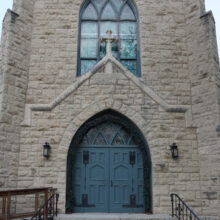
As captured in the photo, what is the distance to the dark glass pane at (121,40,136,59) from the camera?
981 centimetres

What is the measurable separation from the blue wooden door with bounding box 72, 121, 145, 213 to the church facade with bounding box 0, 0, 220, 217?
3cm

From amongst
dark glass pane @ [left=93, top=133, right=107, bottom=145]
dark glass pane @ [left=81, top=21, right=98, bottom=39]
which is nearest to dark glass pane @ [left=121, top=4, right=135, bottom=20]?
dark glass pane @ [left=81, top=21, right=98, bottom=39]

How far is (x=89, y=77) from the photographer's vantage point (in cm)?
905

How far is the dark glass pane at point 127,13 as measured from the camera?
10.2 metres

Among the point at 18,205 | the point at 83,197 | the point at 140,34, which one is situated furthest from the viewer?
the point at 140,34

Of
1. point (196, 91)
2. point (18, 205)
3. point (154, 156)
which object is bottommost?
point (18, 205)

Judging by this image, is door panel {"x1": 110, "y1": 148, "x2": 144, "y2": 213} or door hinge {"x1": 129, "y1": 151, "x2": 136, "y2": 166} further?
door hinge {"x1": 129, "y1": 151, "x2": 136, "y2": 166}

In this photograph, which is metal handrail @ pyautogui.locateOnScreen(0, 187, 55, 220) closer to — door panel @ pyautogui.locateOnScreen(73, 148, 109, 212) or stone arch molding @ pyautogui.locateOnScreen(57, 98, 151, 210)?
door panel @ pyautogui.locateOnScreen(73, 148, 109, 212)

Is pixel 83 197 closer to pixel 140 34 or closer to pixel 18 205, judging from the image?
pixel 18 205

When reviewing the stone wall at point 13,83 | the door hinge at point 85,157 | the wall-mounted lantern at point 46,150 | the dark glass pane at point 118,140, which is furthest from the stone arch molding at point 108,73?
the door hinge at point 85,157

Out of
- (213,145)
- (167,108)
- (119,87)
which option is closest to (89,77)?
(119,87)

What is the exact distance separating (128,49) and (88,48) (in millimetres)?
1315

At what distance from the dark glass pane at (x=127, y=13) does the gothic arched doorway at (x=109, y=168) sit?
345 cm

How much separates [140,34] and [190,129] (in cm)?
344
